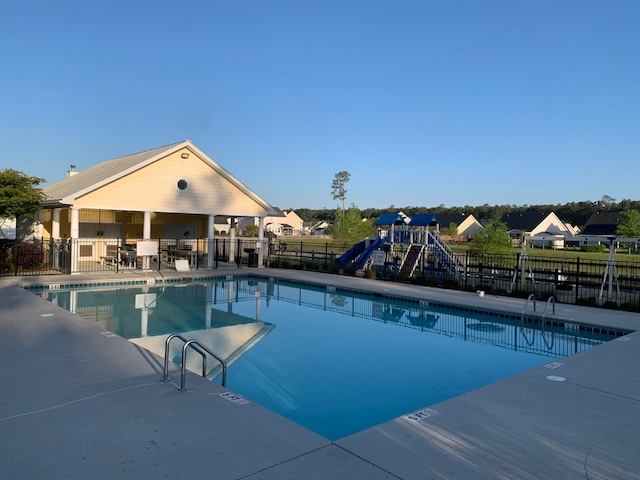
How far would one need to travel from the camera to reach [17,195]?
18.3 meters

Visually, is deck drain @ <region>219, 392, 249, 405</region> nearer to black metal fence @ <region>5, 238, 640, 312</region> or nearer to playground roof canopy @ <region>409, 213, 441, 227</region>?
black metal fence @ <region>5, 238, 640, 312</region>

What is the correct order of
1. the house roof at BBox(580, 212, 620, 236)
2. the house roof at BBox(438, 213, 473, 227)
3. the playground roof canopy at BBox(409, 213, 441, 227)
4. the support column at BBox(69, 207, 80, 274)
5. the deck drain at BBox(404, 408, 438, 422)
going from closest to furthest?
1. the deck drain at BBox(404, 408, 438, 422)
2. the support column at BBox(69, 207, 80, 274)
3. the playground roof canopy at BBox(409, 213, 441, 227)
4. the house roof at BBox(580, 212, 620, 236)
5. the house roof at BBox(438, 213, 473, 227)

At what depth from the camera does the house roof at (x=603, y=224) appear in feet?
213

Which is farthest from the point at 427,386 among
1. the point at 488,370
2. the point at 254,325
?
the point at 254,325

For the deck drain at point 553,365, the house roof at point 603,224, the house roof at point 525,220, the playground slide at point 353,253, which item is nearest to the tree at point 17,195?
the playground slide at point 353,253

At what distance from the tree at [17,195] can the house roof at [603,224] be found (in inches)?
2689

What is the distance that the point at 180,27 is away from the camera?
19328 mm

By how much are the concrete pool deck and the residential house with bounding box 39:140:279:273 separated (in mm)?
13177

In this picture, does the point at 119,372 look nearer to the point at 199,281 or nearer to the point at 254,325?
the point at 254,325

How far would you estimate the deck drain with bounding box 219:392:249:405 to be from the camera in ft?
17.3

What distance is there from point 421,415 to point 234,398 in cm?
217

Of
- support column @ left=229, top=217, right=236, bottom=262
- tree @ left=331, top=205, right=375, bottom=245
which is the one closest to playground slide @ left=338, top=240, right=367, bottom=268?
support column @ left=229, top=217, right=236, bottom=262

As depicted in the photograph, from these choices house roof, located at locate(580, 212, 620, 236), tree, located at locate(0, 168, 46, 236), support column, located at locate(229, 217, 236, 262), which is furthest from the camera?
house roof, located at locate(580, 212, 620, 236)

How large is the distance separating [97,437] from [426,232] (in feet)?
58.8
